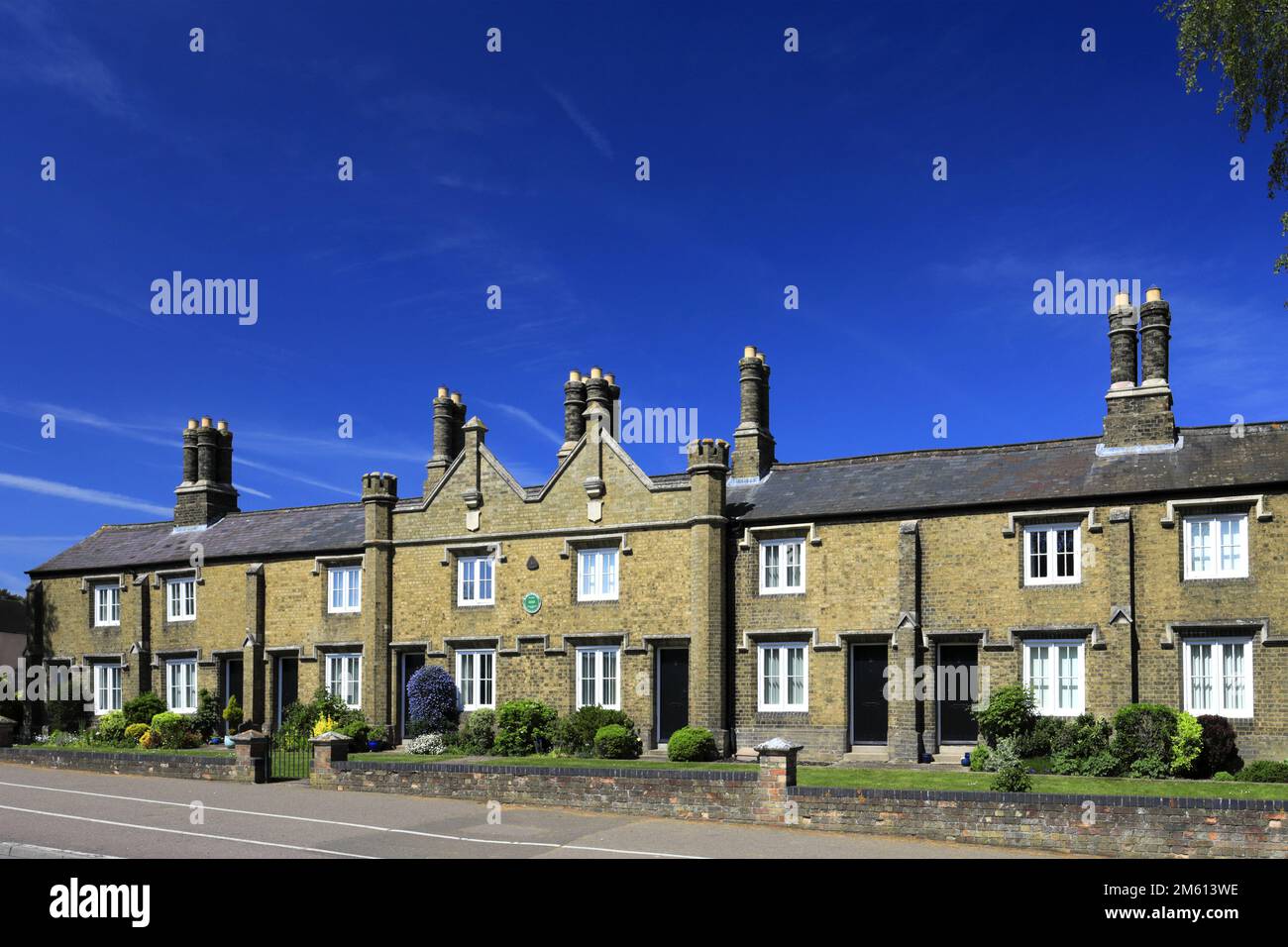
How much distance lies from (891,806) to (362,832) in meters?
8.11

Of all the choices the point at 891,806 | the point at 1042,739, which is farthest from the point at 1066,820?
the point at 1042,739

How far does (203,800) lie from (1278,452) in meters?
23.5

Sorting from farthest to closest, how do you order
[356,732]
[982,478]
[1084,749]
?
[356,732]
[982,478]
[1084,749]

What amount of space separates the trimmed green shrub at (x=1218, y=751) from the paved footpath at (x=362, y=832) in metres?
9.73

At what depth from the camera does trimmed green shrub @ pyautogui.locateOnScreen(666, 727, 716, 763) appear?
27.7 m

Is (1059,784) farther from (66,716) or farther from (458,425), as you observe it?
(66,716)

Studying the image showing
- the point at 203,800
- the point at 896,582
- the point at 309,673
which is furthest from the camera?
the point at 309,673

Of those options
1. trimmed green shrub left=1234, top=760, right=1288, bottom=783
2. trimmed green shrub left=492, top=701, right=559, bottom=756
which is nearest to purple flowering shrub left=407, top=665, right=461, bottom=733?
trimmed green shrub left=492, top=701, right=559, bottom=756

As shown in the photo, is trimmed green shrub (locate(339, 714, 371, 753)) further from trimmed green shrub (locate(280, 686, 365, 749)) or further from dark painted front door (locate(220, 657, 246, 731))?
dark painted front door (locate(220, 657, 246, 731))

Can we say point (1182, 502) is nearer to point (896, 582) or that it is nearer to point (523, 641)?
point (896, 582)

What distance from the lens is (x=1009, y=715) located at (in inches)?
1026

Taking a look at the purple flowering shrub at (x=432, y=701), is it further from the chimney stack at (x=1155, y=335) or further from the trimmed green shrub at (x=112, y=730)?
the chimney stack at (x=1155, y=335)
